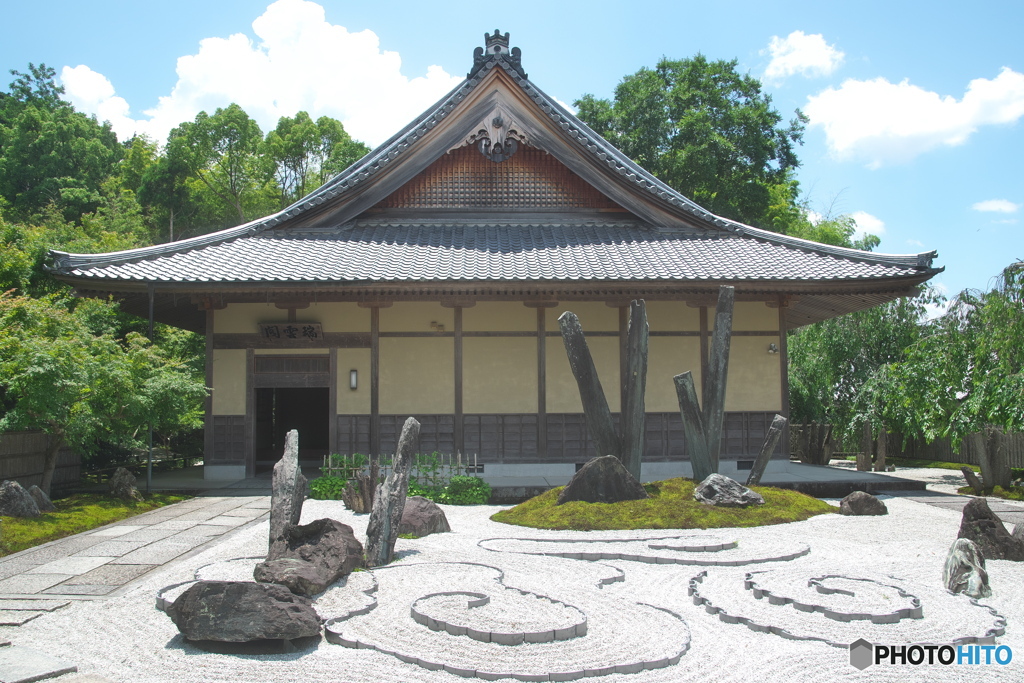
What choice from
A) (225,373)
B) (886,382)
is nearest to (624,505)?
(225,373)

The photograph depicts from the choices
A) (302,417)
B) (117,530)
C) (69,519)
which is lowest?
(117,530)

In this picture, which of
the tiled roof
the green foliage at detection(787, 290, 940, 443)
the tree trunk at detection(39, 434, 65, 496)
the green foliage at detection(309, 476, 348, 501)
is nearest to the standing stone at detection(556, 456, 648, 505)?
the tiled roof

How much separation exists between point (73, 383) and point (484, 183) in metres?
9.10

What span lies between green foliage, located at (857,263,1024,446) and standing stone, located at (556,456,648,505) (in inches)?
250

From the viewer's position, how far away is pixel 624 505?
9773mm

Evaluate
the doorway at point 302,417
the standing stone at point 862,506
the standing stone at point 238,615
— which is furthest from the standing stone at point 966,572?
the doorway at point 302,417

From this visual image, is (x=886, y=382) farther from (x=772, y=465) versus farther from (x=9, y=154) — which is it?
(x=9, y=154)

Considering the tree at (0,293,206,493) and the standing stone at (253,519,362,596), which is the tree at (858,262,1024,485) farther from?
the tree at (0,293,206,493)

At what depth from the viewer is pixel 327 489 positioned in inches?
465

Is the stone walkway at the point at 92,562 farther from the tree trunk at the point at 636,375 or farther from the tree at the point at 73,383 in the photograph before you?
the tree trunk at the point at 636,375

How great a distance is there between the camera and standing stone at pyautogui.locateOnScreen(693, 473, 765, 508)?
9.96 metres

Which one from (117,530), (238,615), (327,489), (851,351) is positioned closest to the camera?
(238,615)

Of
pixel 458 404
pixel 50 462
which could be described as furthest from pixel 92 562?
pixel 458 404

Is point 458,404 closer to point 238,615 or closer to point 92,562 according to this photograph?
point 92,562
